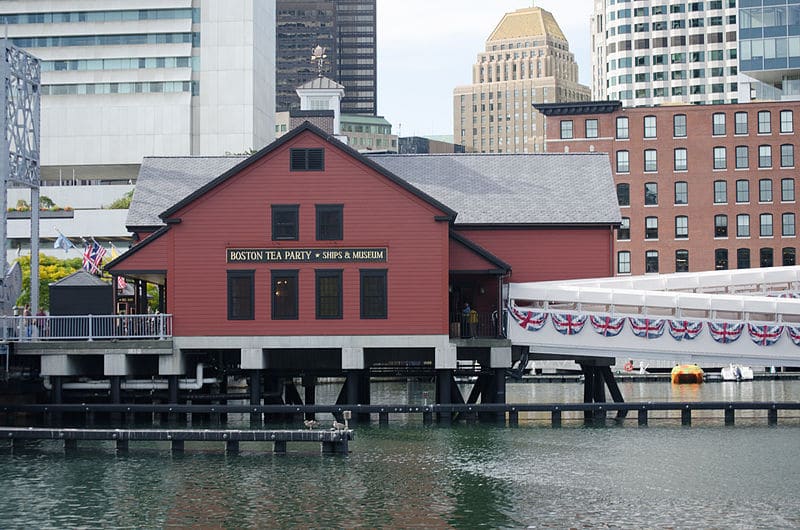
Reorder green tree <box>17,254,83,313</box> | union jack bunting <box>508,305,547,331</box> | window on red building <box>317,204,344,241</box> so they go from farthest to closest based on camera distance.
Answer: green tree <box>17,254,83,313</box>, union jack bunting <box>508,305,547,331</box>, window on red building <box>317,204,344,241</box>

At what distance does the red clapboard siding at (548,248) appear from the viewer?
56188 millimetres

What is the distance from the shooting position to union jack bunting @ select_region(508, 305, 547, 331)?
52688 mm

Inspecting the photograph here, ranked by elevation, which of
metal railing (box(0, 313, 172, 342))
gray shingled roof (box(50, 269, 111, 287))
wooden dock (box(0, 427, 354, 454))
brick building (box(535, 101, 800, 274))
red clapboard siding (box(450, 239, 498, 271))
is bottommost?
wooden dock (box(0, 427, 354, 454))

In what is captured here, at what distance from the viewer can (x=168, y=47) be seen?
145 m

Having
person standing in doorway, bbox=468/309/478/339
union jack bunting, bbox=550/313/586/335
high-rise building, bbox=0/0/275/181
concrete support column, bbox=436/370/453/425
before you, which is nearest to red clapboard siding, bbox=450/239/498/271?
person standing in doorway, bbox=468/309/478/339

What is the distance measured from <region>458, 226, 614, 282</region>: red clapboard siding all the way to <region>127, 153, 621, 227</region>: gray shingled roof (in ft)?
1.81

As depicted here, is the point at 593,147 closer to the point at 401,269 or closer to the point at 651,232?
the point at 651,232

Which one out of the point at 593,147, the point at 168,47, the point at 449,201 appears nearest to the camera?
the point at 449,201

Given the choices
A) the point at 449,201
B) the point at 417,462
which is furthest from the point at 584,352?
the point at 417,462

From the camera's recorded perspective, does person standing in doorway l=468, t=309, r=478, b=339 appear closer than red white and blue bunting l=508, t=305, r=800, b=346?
No

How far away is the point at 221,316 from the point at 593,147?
66.6 m

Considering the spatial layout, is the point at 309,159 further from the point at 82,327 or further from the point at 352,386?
the point at 82,327

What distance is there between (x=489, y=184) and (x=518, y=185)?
1.25 m

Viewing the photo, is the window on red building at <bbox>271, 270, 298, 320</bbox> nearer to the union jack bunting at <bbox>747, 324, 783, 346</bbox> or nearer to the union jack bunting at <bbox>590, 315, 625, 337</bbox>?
the union jack bunting at <bbox>590, 315, 625, 337</bbox>
